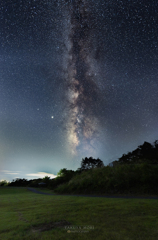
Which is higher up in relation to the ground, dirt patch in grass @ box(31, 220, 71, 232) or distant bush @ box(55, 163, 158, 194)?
distant bush @ box(55, 163, 158, 194)

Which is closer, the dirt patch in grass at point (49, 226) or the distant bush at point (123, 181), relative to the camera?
the dirt patch in grass at point (49, 226)

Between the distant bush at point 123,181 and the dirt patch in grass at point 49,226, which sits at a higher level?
the distant bush at point 123,181

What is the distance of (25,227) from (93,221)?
2086 mm

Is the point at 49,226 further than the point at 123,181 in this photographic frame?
No

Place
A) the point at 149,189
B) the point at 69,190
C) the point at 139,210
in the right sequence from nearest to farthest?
the point at 139,210
the point at 149,189
the point at 69,190

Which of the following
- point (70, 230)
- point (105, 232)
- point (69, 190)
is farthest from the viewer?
point (69, 190)

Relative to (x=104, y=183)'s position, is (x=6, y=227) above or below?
below

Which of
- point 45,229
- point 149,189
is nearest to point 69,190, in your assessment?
point 149,189

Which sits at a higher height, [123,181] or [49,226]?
[123,181]

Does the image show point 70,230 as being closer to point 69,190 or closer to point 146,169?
point 146,169

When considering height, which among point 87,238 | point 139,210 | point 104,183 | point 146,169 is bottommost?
point 87,238

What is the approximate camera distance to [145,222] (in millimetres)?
4277

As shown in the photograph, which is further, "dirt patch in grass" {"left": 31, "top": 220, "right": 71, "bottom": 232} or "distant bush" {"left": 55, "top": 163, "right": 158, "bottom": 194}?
"distant bush" {"left": 55, "top": 163, "right": 158, "bottom": 194}

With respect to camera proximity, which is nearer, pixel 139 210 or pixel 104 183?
pixel 139 210
